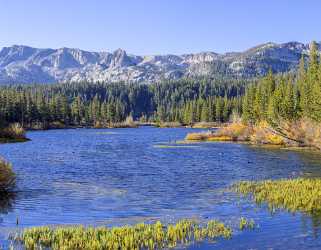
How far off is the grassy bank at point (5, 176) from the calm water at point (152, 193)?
1152 millimetres

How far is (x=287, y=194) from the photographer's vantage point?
110 feet

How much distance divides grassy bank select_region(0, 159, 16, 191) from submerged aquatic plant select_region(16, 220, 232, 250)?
1259 centimetres

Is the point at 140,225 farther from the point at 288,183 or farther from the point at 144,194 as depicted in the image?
the point at 288,183

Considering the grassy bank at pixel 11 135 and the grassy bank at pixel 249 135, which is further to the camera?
the grassy bank at pixel 11 135

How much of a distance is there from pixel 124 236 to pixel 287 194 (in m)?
15.2

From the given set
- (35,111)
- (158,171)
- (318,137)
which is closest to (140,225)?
(158,171)

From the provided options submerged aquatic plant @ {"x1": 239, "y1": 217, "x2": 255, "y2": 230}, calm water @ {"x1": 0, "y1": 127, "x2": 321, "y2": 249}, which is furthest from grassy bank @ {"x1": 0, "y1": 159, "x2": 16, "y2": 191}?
submerged aquatic plant @ {"x1": 239, "y1": 217, "x2": 255, "y2": 230}

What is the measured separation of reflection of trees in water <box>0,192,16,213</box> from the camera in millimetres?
31234

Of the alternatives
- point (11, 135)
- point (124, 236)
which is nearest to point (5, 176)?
point (124, 236)

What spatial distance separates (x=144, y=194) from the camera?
126ft

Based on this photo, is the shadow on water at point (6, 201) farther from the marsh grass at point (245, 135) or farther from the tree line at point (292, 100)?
the marsh grass at point (245, 135)

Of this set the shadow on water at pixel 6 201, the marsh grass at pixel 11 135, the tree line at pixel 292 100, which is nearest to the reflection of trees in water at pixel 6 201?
the shadow on water at pixel 6 201

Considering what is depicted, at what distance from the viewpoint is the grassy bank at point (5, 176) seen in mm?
35638

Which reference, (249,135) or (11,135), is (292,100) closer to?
(249,135)
